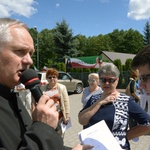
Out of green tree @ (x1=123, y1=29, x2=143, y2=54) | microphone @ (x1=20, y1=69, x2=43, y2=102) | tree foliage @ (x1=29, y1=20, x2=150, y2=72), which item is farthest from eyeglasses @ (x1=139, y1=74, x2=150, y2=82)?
green tree @ (x1=123, y1=29, x2=143, y2=54)

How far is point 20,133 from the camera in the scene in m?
1.36

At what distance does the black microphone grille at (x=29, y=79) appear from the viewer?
4.67ft

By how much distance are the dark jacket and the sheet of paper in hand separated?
0.66 meters

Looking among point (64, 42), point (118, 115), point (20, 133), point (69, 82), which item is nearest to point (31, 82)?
point (20, 133)

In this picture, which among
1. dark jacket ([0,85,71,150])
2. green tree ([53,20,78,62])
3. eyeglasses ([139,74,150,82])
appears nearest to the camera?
dark jacket ([0,85,71,150])

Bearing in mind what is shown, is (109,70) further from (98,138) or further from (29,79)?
(29,79)

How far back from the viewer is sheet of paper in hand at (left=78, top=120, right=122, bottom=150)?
6.26 ft

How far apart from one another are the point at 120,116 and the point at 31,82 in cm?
155

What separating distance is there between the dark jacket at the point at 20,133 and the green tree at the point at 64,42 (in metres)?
39.4

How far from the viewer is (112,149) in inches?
78.1

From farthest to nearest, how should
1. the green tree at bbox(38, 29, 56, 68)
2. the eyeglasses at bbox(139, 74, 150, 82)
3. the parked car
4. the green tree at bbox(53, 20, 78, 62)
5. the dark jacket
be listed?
the green tree at bbox(38, 29, 56, 68), the green tree at bbox(53, 20, 78, 62), the parked car, the eyeglasses at bbox(139, 74, 150, 82), the dark jacket

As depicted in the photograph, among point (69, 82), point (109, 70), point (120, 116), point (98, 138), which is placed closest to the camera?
point (98, 138)

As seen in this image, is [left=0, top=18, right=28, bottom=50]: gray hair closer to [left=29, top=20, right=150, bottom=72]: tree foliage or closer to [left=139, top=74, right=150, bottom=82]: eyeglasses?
[left=139, top=74, right=150, bottom=82]: eyeglasses

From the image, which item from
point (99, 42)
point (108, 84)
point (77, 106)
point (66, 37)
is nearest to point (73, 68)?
point (66, 37)
